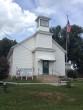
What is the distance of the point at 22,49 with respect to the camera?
145 feet

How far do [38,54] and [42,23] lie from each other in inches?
216

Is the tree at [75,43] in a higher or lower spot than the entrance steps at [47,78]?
higher

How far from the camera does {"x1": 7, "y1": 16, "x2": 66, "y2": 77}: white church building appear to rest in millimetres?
43469

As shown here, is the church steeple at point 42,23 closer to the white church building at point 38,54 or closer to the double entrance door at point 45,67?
the white church building at point 38,54

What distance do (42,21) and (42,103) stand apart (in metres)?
28.9

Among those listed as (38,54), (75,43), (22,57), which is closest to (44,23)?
(38,54)

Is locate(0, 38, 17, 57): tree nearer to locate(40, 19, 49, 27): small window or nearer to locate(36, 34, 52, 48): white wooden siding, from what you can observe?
locate(40, 19, 49, 27): small window

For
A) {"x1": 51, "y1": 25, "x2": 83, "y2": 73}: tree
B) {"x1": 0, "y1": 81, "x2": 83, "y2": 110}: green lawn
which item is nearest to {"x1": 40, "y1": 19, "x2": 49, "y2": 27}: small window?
{"x1": 51, "y1": 25, "x2": 83, "y2": 73}: tree

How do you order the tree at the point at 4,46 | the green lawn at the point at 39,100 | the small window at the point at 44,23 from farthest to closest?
→ the tree at the point at 4,46, the small window at the point at 44,23, the green lawn at the point at 39,100

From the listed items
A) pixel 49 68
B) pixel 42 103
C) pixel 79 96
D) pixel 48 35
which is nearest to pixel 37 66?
pixel 49 68

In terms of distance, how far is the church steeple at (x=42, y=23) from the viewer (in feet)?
149

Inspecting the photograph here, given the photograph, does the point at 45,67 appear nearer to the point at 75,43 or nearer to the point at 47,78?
the point at 47,78

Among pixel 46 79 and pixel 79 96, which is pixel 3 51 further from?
pixel 79 96

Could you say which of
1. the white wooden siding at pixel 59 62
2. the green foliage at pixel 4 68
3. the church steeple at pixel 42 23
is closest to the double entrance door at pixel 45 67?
the white wooden siding at pixel 59 62
